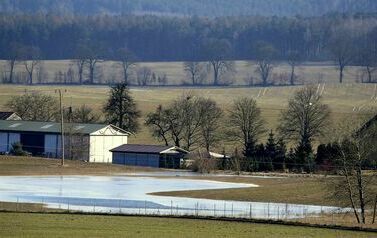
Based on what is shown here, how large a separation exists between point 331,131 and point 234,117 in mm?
10608

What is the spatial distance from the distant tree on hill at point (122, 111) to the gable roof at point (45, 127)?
9822 millimetres

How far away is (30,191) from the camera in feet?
220

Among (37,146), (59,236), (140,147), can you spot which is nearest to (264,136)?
(140,147)

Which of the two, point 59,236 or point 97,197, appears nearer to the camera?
point 59,236

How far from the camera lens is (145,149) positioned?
103 m

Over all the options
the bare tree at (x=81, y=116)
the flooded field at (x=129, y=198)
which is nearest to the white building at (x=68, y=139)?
the bare tree at (x=81, y=116)

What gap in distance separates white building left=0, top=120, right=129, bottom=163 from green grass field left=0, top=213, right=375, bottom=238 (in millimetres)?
53392

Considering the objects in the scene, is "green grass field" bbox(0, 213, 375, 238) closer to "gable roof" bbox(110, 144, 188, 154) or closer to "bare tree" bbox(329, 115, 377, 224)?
"bare tree" bbox(329, 115, 377, 224)

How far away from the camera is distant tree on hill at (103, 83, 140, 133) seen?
4614 inches

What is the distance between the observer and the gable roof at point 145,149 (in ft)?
332

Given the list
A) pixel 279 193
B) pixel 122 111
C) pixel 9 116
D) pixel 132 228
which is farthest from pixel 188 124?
pixel 132 228

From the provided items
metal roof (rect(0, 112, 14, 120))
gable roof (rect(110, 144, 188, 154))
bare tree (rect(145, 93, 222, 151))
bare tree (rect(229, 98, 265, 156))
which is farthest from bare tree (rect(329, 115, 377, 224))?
metal roof (rect(0, 112, 14, 120))

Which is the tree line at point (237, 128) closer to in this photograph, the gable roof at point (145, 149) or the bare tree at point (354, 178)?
the gable roof at point (145, 149)

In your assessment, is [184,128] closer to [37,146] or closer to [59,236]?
[37,146]
